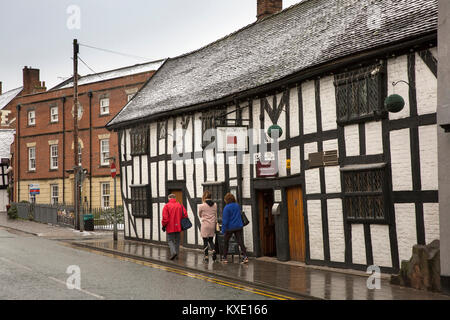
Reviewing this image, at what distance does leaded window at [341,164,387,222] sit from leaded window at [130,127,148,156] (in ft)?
35.3

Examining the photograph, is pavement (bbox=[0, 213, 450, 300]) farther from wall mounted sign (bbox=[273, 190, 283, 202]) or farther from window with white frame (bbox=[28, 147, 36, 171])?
window with white frame (bbox=[28, 147, 36, 171])

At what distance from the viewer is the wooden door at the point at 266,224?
54.2 ft

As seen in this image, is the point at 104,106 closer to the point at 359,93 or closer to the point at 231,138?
the point at 231,138

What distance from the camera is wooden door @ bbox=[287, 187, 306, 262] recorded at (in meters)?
14.8

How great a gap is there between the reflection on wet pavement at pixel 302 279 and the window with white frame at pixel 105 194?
72.9ft

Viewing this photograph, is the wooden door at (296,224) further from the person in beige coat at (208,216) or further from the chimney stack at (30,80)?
the chimney stack at (30,80)

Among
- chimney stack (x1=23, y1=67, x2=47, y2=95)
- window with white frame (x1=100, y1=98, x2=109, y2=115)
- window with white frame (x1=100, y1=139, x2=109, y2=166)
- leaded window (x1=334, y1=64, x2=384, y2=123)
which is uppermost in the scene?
chimney stack (x1=23, y1=67, x2=47, y2=95)

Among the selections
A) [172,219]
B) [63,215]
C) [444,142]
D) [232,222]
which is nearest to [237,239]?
[232,222]

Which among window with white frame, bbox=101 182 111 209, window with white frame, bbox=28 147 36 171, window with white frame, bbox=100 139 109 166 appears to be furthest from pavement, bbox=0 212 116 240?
window with white frame, bbox=28 147 36 171
